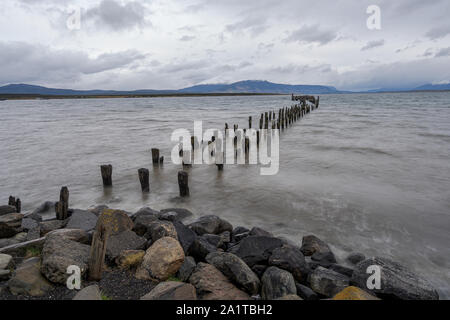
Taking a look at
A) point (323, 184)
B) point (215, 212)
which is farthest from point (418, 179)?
point (215, 212)

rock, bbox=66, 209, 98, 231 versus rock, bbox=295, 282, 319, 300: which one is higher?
rock, bbox=66, 209, 98, 231

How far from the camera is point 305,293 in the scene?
4207mm

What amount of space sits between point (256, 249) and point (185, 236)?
58.2 inches

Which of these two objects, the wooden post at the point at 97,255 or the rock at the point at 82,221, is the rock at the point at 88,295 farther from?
the rock at the point at 82,221

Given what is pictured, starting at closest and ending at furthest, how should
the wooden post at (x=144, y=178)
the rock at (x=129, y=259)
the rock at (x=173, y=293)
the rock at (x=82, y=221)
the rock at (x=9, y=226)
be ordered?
the rock at (x=173, y=293)
the rock at (x=129, y=259)
the rock at (x=9, y=226)
the rock at (x=82, y=221)
the wooden post at (x=144, y=178)

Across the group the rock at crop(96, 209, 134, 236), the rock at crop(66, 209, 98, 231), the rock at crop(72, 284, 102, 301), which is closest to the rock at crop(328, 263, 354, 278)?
the rock at crop(72, 284, 102, 301)

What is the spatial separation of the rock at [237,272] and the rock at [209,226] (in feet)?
5.19

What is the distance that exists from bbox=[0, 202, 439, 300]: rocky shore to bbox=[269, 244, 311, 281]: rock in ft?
0.05

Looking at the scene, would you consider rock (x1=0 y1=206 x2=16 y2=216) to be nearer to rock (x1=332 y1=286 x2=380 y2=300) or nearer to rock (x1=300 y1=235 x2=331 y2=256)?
rock (x1=300 y1=235 x2=331 y2=256)

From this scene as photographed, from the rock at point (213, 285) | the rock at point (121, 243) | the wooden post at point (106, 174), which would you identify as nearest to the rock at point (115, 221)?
the rock at point (121, 243)

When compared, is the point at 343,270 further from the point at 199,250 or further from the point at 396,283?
the point at 199,250

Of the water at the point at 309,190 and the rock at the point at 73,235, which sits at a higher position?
the rock at the point at 73,235

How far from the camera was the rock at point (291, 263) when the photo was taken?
184 inches

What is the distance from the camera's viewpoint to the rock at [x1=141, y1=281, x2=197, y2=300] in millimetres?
3689
